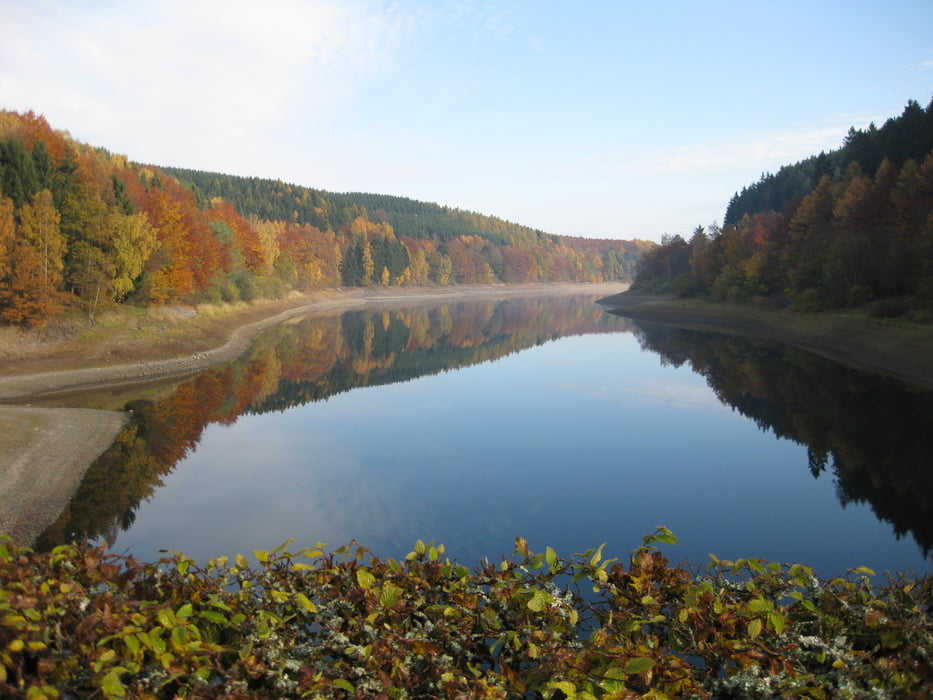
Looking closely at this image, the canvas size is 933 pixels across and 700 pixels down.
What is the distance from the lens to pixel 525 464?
18812mm

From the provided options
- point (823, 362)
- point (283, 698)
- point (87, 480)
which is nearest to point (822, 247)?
point (823, 362)

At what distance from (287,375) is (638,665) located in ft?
108

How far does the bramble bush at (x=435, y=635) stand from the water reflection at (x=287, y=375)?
10.1 metres

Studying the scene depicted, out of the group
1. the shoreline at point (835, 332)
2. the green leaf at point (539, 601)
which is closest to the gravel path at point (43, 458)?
the green leaf at point (539, 601)

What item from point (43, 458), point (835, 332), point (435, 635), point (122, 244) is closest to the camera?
point (435, 635)

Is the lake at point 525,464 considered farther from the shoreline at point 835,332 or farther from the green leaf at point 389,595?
the green leaf at point 389,595

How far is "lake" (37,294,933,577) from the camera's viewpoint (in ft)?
44.6

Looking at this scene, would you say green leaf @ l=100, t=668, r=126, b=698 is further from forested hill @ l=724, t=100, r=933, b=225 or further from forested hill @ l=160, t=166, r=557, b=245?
forested hill @ l=160, t=166, r=557, b=245

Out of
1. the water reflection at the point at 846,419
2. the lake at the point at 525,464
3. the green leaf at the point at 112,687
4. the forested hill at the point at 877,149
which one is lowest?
the lake at the point at 525,464

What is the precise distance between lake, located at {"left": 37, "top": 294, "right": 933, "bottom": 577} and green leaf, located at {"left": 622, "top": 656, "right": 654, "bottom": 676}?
8.52 m

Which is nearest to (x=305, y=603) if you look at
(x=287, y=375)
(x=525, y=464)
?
(x=525, y=464)

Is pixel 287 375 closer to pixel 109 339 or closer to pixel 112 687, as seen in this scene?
pixel 109 339

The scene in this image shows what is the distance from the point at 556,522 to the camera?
1428 centimetres

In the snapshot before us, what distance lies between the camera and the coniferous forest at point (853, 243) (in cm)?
3975
